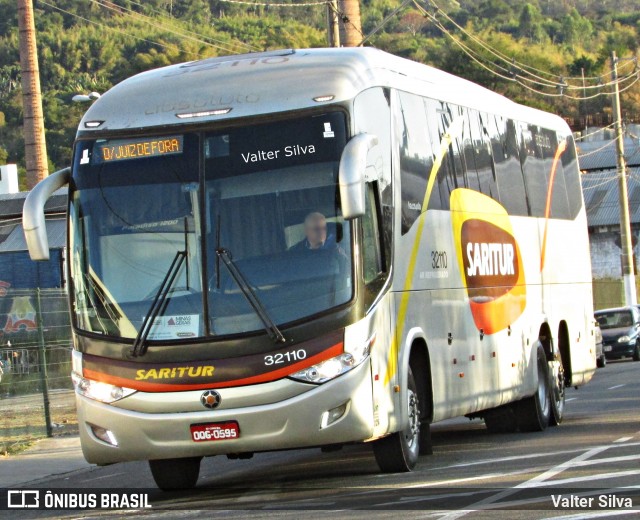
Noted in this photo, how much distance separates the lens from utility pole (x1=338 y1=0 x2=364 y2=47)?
1142 inches

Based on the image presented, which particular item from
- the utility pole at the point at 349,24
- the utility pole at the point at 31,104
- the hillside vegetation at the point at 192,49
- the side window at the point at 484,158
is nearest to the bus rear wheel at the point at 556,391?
the side window at the point at 484,158

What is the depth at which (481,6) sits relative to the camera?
14362 centimetres

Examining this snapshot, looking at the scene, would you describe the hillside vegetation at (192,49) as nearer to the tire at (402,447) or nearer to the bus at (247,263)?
the bus at (247,263)

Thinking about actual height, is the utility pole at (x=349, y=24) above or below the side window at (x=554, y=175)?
above

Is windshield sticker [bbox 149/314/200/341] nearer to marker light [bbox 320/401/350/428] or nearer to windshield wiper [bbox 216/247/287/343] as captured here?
windshield wiper [bbox 216/247/287/343]

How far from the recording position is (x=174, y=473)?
12.5 meters

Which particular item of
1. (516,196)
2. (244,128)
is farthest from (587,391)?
(244,128)

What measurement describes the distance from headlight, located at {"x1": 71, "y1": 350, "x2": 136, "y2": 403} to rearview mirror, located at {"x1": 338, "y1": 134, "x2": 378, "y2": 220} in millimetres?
2323

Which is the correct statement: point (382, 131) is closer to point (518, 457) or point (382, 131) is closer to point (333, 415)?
point (333, 415)

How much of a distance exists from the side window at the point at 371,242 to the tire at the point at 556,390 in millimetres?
6385

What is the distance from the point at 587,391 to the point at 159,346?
14923 millimetres

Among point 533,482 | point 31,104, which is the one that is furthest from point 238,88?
point 31,104

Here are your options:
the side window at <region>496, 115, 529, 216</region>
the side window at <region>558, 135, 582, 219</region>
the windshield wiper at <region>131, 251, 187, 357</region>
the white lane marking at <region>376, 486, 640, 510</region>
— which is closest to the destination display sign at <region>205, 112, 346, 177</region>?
the windshield wiper at <region>131, 251, 187, 357</region>

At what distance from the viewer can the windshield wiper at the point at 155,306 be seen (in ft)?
35.8
